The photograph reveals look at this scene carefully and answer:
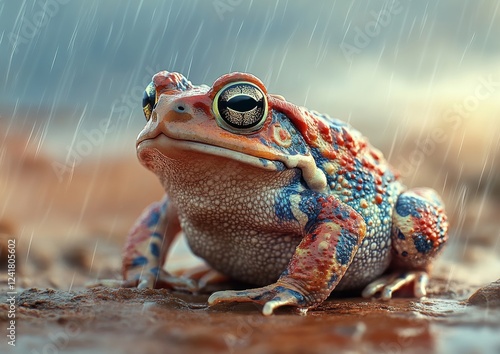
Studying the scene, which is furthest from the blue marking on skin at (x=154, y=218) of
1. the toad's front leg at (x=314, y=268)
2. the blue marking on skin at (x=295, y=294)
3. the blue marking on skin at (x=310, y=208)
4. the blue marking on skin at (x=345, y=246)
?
the blue marking on skin at (x=345, y=246)

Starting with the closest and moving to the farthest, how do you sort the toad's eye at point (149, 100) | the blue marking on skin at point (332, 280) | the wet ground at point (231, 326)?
the wet ground at point (231, 326)
the blue marking on skin at point (332, 280)
the toad's eye at point (149, 100)

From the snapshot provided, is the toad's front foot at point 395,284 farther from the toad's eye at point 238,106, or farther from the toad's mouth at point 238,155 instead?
the toad's eye at point 238,106

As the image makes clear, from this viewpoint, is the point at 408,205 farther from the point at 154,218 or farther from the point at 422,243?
the point at 154,218

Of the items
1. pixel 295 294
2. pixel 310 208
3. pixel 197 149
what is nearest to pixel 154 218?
pixel 197 149

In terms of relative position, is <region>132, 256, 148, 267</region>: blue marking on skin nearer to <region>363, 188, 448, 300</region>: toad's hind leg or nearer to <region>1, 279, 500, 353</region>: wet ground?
<region>1, 279, 500, 353</region>: wet ground

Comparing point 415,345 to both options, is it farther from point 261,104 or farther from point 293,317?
point 261,104

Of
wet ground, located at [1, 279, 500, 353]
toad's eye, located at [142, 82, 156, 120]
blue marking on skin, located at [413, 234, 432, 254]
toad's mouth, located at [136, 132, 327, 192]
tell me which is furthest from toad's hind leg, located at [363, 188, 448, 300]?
toad's eye, located at [142, 82, 156, 120]
